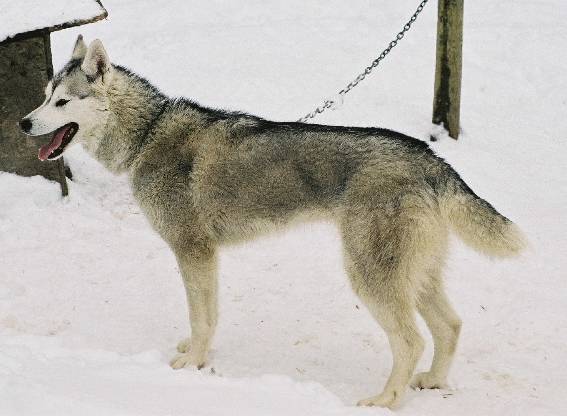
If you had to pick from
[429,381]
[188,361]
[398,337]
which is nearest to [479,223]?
[398,337]

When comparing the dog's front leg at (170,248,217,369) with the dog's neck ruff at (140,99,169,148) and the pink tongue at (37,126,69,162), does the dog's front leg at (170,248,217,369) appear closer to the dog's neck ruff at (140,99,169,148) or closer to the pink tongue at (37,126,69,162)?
the dog's neck ruff at (140,99,169,148)

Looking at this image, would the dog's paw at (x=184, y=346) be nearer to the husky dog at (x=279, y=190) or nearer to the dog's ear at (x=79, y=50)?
the husky dog at (x=279, y=190)

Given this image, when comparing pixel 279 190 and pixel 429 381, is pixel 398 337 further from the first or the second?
pixel 279 190

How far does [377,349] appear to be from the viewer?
522 centimetres

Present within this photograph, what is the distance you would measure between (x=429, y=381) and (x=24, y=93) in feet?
14.0

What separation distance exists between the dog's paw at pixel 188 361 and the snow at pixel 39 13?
3.08 meters

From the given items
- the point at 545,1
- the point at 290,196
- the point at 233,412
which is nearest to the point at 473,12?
the point at 545,1

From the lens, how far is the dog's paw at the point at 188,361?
493 centimetres

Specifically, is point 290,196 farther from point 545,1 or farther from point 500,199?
point 545,1

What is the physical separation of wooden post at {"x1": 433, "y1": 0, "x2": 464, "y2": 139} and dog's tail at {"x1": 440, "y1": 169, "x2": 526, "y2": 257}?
3966 millimetres

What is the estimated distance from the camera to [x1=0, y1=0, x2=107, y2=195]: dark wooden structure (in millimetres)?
6508

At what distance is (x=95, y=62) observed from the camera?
189 inches

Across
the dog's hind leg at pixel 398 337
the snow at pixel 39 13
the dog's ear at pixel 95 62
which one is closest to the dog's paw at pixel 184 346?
the dog's hind leg at pixel 398 337

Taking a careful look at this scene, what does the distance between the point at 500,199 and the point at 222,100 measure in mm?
3415
